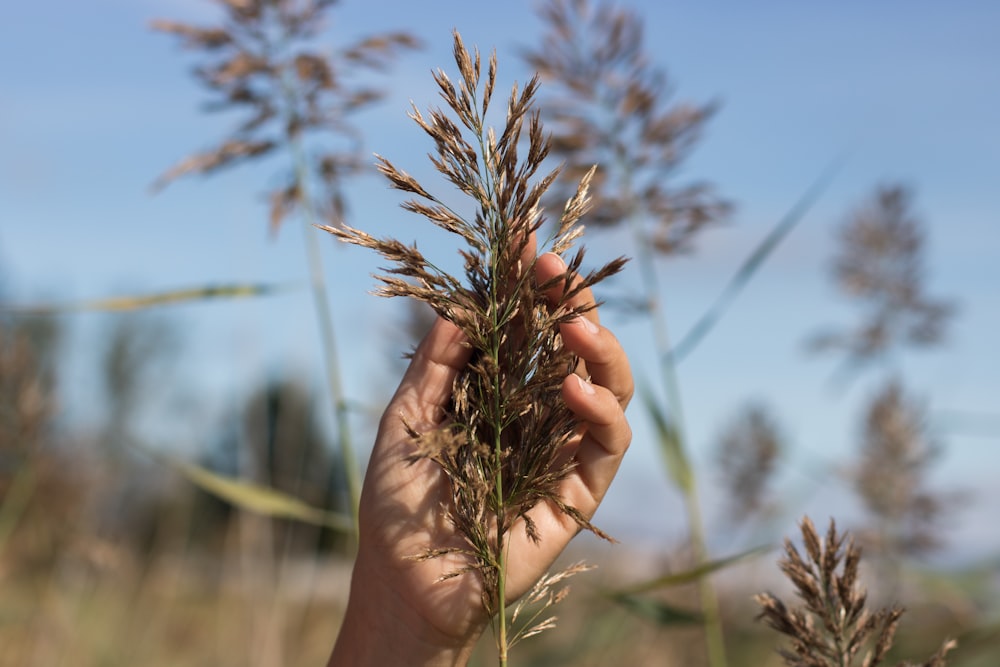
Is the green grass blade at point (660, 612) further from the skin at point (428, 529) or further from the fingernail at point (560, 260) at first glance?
the fingernail at point (560, 260)

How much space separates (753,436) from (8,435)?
2.82m

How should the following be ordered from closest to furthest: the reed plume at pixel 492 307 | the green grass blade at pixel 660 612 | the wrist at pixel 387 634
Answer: the reed plume at pixel 492 307 → the wrist at pixel 387 634 → the green grass blade at pixel 660 612

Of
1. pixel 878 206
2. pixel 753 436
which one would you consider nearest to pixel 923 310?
pixel 878 206

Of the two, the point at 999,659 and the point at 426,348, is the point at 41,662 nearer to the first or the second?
the point at 426,348

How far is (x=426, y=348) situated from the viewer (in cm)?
135

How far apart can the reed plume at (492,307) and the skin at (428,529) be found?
22 cm

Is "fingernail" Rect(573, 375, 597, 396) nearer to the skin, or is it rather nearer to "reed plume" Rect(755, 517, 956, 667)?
the skin

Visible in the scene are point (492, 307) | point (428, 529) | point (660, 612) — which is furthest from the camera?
point (660, 612)

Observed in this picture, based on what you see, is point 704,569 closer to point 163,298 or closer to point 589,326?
point 589,326

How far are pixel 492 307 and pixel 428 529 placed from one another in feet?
1.48

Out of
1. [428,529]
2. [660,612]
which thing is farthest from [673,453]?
[428,529]

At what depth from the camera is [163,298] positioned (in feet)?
5.88

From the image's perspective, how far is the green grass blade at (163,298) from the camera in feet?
5.69

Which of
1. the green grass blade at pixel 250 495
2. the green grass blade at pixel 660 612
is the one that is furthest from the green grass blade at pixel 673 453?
the green grass blade at pixel 250 495
